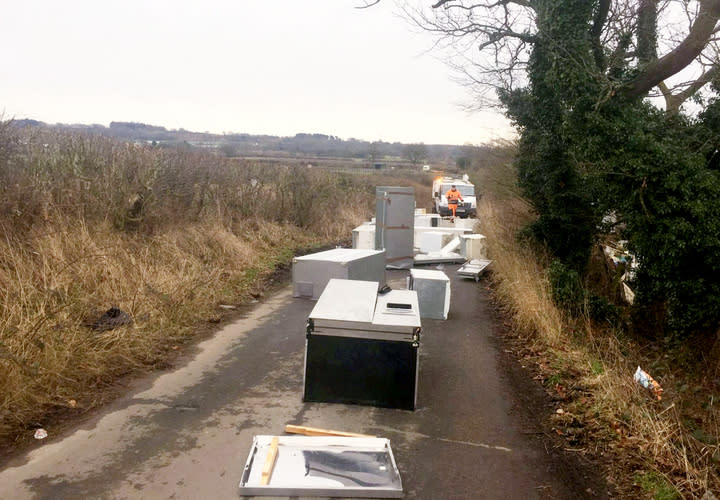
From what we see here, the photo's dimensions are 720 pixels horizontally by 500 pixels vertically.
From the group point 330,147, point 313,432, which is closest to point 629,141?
point 313,432

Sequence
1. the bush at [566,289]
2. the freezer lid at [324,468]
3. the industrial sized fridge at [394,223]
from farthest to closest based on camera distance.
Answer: the industrial sized fridge at [394,223] → the bush at [566,289] → the freezer lid at [324,468]

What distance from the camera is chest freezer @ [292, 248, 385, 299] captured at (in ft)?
33.0

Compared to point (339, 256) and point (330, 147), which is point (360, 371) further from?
point (330, 147)

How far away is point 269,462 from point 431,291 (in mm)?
6034

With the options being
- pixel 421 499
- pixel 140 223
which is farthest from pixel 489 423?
pixel 140 223

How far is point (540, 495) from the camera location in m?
4.43

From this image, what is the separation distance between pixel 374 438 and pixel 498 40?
34.0ft

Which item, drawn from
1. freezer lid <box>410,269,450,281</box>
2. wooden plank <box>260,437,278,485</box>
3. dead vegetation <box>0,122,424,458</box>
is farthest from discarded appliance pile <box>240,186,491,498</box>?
freezer lid <box>410,269,450,281</box>

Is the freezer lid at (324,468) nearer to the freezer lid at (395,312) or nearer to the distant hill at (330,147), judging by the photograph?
the freezer lid at (395,312)

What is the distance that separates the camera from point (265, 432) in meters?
5.27

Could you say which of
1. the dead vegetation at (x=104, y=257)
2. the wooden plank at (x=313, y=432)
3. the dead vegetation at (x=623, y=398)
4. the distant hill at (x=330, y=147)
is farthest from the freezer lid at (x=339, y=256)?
the distant hill at (x=330, y=147)

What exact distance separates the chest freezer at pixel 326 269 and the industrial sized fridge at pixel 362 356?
3909 mm

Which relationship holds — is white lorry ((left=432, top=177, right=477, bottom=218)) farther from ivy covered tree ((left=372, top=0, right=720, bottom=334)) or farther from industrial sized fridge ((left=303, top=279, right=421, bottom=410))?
industrial sized fridge ((left=303, top=279, right=421, bottom=410))

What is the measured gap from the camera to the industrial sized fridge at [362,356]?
18.8 ft
